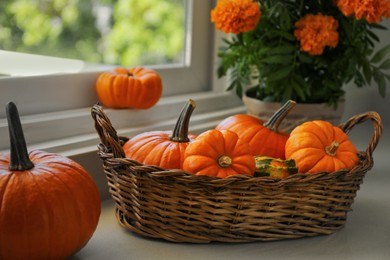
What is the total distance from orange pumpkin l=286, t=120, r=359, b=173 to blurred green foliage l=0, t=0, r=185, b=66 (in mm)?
579

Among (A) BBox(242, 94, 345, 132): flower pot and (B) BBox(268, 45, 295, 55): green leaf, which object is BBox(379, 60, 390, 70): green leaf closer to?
(A) BBox(242, 94, 345, 132): flower pot

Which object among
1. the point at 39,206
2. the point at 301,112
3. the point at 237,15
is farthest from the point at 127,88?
the point at 39,206

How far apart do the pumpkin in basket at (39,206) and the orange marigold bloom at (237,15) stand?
590mm

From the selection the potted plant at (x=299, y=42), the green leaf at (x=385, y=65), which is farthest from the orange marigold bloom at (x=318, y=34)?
the green leaf at (x=385, y=65)

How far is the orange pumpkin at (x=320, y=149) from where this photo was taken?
3.57ft

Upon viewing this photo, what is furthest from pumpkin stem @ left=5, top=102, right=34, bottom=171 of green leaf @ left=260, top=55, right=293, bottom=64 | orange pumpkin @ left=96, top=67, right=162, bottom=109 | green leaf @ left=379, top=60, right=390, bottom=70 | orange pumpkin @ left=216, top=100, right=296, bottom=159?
green leaf @ left=379, top=60, right=390, bottom=70

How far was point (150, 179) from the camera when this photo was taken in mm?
1003

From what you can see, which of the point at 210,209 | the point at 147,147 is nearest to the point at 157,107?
the point at 147,147

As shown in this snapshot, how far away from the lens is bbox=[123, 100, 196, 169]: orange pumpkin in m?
1.05

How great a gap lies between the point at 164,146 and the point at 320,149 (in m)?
0.27

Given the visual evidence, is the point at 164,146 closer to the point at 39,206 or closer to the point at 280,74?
the point at 39,206

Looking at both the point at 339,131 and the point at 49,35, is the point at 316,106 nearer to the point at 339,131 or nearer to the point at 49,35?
the point at 339,131

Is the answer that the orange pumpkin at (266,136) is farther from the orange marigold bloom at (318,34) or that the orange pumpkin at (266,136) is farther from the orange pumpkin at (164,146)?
the orange marigold bloom at (318,34)

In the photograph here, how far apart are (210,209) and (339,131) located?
0.97ft
